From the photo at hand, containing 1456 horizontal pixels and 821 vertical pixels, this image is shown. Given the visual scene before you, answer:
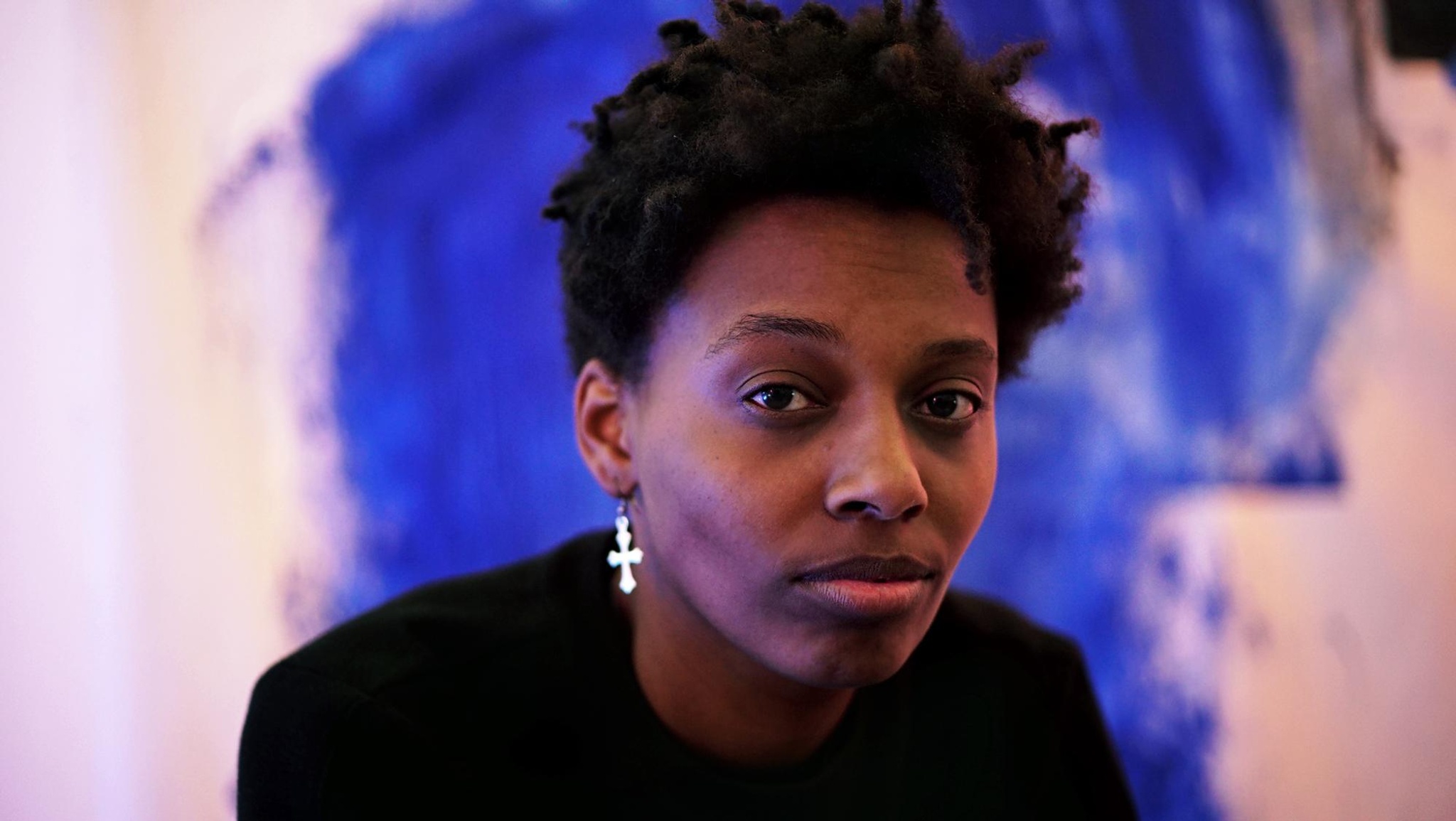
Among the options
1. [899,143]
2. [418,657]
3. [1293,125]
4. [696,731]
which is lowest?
[696,731]

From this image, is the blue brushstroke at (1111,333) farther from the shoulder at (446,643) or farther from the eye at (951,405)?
the eye at (951,405)

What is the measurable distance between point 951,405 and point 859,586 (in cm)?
21

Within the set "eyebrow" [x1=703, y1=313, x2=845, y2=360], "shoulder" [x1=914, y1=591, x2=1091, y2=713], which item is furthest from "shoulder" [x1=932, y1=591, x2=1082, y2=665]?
"eyebrow" [x1=703, y1=313, x2=845, y2=360]

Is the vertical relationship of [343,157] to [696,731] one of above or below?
above

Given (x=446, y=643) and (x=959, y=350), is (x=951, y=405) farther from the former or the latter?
(x=446, y=643)

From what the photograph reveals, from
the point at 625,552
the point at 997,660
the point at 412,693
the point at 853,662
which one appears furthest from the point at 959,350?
the point at 412,693

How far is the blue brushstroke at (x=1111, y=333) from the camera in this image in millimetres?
1399

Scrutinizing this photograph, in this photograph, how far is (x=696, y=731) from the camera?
1.16m

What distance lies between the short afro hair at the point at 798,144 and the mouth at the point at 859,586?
297 mm

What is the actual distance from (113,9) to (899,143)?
1036 mm

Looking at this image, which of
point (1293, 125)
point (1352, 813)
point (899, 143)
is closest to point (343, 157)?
point (899, 143)

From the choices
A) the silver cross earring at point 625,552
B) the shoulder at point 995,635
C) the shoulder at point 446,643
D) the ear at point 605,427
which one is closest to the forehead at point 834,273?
the ear at point 605,427

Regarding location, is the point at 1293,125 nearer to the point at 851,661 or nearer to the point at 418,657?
the point at 851,661

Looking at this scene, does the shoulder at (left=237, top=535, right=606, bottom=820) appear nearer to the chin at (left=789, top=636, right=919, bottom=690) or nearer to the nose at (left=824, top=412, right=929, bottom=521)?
the chin at (left=789, top=636, right=919, bottom=690)
